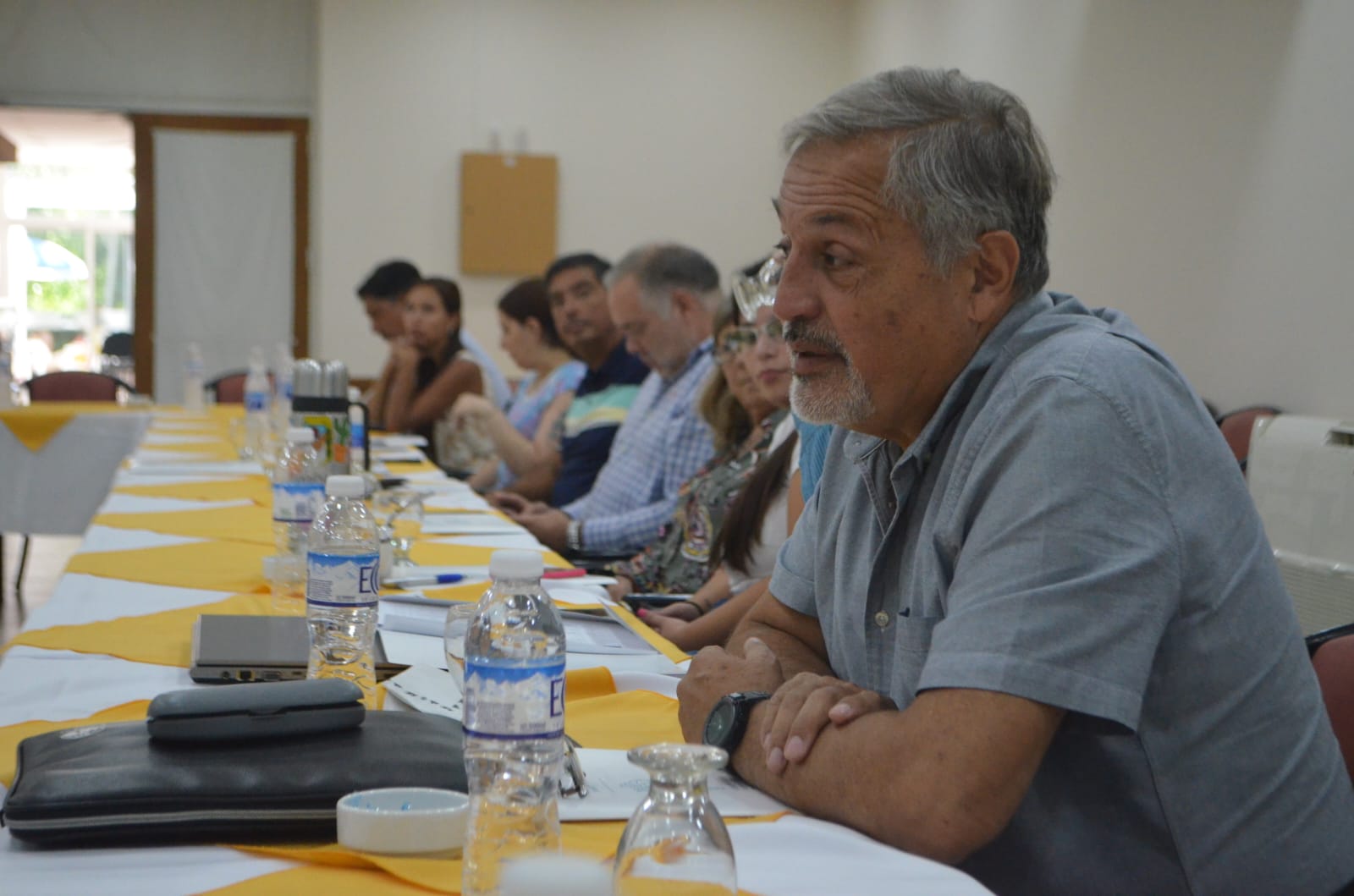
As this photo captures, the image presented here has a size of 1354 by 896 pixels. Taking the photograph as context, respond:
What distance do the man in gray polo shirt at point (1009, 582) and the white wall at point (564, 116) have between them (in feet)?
21.1

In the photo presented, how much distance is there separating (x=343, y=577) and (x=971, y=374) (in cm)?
68

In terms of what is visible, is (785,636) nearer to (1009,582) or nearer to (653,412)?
(1009,582)

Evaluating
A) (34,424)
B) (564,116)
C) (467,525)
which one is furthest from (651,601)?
(564,116)

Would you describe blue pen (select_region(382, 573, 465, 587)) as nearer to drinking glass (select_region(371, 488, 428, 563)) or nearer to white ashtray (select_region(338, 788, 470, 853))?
drinking glass (select_region(371, 488, 428, 563))

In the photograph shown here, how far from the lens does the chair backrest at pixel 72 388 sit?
6727mm

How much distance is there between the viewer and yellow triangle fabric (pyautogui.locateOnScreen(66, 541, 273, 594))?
6.41ft

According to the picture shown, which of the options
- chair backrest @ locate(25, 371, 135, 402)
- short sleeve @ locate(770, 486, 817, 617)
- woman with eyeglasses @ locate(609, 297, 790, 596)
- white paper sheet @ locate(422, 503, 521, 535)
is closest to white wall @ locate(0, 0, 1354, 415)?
chair backrest @ locate(25, 371, 135, 402)

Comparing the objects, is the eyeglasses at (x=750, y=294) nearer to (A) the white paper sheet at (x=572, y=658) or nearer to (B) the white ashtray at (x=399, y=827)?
(A) the white paper sheet at (x=572, y=658)

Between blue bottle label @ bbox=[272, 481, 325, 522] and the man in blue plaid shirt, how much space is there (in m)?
1.40

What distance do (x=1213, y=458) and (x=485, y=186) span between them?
673 cm

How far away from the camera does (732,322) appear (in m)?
2.76

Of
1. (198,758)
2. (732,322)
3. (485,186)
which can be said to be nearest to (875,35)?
(485,186)

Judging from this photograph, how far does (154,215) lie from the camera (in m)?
7.93

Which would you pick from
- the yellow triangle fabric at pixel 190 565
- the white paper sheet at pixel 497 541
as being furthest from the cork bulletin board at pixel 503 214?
the yellow triangle fabric at pixel 190 565
